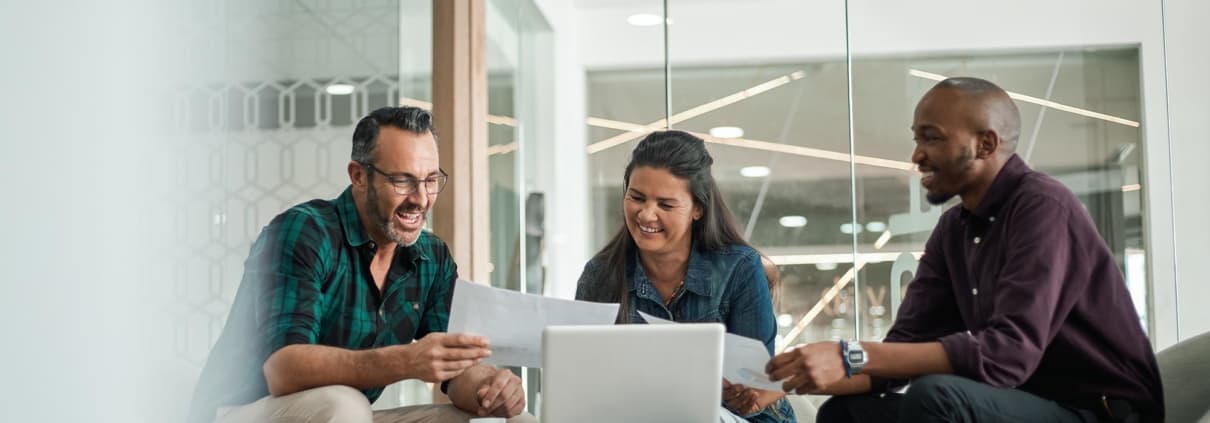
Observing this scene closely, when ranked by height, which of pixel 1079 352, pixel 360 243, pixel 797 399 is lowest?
pixel 797 399

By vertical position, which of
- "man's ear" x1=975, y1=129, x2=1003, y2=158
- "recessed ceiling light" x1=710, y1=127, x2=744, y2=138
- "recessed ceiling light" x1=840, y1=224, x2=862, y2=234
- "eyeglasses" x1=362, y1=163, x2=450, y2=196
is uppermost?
"recessed ceiling light" x1=710, y1=127, x2=744, y2=138

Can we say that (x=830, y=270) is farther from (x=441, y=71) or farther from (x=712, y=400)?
(x=712, y=400)

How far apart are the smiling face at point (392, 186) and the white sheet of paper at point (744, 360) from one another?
662 mm

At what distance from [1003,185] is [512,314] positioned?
0.98 m

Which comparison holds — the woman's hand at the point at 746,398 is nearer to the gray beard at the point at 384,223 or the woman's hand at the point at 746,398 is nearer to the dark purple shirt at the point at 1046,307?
the dark purple shirt at the point at 1046,307

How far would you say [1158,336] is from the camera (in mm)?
4289

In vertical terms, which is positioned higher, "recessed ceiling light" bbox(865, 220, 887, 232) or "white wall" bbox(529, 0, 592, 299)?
"white wall" bbox(529, 0, 592, 299)

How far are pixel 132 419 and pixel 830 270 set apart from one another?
8.62 ft

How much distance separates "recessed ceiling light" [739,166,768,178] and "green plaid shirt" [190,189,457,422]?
2070 millimetres

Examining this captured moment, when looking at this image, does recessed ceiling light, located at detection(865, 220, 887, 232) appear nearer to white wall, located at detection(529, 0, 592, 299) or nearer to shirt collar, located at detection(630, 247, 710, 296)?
white wall, located at detection(529, 0, 592, 299)

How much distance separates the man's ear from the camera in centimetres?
231

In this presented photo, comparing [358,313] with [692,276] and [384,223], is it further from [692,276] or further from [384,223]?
[692,276]

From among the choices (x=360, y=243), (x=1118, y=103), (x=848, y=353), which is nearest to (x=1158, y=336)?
(x=1118, y=103)

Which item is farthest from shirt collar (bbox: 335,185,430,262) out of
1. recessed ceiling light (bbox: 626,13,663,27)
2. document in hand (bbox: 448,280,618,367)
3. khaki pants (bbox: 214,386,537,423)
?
recessed ceiling light (bbox: 626,13,663,27)
